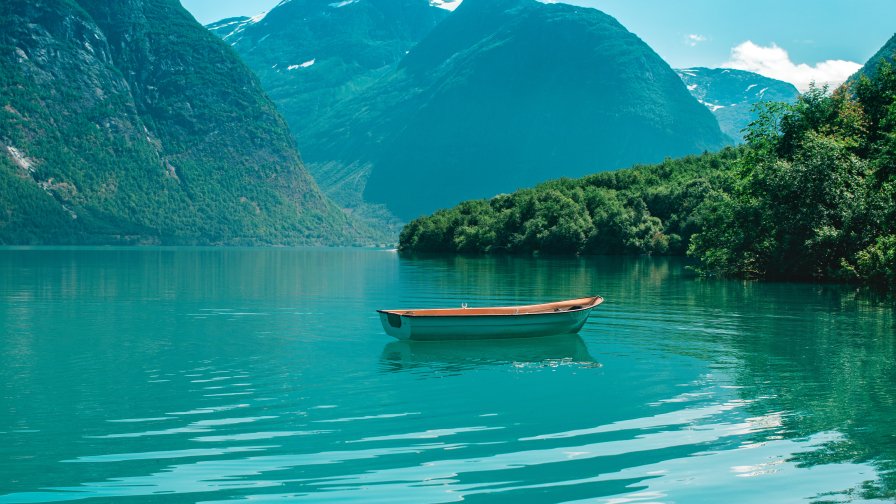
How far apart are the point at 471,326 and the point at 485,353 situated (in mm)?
2960

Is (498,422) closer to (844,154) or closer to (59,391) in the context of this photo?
(59,391)

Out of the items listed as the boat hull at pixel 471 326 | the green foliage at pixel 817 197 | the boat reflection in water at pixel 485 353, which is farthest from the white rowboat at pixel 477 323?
the green foliage at pixel 817 197

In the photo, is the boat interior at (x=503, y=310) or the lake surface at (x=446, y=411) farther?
the boat interior at (x=503, y=310)

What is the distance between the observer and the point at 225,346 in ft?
132

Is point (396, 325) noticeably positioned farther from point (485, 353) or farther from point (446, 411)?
point (446, 411)

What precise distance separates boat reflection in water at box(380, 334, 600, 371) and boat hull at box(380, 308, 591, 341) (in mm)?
387


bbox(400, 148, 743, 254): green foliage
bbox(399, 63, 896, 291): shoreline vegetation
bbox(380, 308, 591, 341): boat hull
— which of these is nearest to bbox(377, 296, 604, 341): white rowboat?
bbox(380, 308, 591, 341): boat hull

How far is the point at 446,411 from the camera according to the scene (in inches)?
1008

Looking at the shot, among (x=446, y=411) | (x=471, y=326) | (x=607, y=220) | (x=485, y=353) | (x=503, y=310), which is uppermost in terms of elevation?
(x=607, y=220)

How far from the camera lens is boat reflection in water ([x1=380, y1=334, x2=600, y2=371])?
3494 centimetres

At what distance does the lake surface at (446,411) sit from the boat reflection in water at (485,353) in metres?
0.22

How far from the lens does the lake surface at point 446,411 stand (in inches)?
727

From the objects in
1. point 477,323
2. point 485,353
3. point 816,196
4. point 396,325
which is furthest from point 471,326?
point 816,196

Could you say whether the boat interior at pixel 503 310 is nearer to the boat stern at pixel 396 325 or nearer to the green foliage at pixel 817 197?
the boat stern at pixel 396 325
